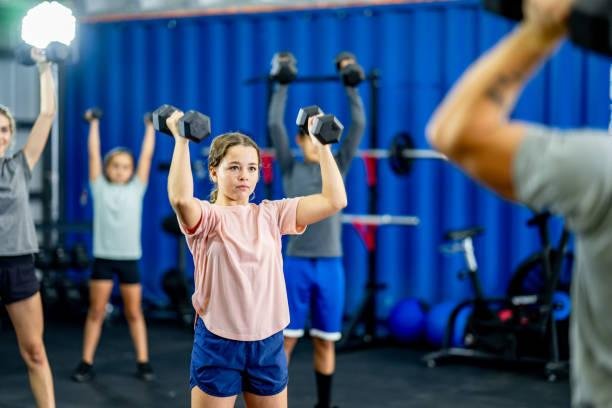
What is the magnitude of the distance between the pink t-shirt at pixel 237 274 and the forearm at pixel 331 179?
21cm

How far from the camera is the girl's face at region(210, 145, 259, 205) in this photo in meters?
2.68

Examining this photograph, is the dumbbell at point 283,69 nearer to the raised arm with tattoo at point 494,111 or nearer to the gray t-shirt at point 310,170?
the gray t-shirt at point 310,170

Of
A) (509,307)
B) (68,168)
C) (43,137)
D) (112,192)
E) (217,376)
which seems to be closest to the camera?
(217,376)

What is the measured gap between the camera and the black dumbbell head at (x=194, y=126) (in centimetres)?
225

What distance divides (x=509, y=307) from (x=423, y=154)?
3.71ft

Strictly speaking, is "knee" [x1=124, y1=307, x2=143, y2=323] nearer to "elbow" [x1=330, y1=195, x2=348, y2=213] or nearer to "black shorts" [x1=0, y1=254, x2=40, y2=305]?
"black shorts" [x1=0, y1=254, x2=40, y2=305]

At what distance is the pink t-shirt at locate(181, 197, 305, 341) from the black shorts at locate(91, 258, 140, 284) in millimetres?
2344

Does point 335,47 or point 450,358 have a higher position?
point 335,47

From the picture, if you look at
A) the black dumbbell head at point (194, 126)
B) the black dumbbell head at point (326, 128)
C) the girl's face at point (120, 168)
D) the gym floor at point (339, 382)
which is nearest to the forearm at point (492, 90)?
the black dumbbell head at point (194, 126)

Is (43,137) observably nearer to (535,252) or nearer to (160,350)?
(160,350)

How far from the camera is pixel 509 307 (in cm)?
544

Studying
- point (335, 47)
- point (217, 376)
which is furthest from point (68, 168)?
point (217, 376)

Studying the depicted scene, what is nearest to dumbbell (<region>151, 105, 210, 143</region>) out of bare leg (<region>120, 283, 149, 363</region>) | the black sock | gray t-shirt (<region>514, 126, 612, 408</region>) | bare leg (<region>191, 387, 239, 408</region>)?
bare leg (<region>191, 387, 239, 408</region>)

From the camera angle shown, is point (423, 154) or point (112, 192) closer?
point (112, 192)
